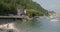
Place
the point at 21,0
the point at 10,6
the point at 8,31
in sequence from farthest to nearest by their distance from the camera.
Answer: the point at 21,0, the point at 10,6, the point at 8,31

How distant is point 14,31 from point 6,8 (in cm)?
5246

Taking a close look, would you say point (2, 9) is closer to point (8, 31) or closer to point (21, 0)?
point (21, 0)

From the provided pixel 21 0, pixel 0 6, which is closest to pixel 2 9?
pixel 0 6

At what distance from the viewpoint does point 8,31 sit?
7.75 meters

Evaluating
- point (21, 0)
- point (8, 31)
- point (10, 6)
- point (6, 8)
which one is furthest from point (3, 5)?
point (8, 31)

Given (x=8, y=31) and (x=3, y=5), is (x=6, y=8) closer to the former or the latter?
(x=3, y=5)

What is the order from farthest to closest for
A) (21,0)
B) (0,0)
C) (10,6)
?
(21,0) → (10,6) → (0,0)

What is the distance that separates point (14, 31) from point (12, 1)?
59.9 metres

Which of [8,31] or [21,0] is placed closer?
[8,31]

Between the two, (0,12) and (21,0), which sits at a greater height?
(21,0)

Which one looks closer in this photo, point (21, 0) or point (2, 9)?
point (2, 9)

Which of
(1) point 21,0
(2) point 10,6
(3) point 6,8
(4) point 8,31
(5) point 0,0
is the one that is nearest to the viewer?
(4) point 8,31

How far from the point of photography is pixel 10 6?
64250 millimetres

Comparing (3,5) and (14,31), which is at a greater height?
(3,5)
